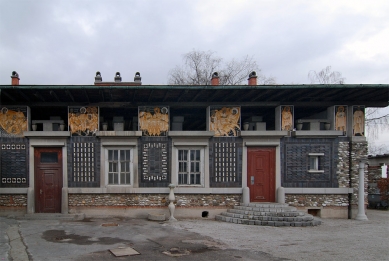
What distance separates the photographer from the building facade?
13.2 meters

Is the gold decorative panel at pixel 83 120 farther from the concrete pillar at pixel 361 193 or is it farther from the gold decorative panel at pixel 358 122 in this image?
the concrete pillar at pixel 361 193

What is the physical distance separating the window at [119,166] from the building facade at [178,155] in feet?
0.13

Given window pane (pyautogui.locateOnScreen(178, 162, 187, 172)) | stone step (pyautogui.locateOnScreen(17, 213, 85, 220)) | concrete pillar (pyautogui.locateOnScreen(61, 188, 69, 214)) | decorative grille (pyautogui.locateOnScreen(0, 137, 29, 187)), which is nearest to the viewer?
stone step (pyautogui.locateOnScreen(17, 213, 85, 220))

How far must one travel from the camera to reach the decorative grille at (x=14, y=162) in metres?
13.1

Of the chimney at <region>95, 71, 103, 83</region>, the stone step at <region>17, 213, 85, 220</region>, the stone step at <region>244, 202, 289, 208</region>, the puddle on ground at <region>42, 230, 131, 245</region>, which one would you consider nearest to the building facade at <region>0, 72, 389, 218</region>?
the stone step at <region>17, 213, 85, 220</region>

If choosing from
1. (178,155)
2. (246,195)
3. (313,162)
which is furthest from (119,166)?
(313,162)

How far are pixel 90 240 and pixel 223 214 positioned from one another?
18.8 feet

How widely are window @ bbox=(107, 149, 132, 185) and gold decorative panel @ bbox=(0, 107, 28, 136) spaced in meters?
3.59

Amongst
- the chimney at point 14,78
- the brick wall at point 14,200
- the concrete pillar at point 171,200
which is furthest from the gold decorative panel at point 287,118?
the chimney at point 14,78

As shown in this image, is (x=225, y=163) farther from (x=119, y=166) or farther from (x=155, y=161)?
(x=119, y=166)

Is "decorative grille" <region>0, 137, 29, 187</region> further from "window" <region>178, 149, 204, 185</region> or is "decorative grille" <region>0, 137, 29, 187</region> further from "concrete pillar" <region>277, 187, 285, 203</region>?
"concrete pillar" <region>277, 187, 285, 203</region>

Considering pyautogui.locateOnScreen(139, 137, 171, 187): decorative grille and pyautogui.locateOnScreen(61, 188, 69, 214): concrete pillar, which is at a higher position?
pyautogui.locateOnScreen(139, 137, 171, 187): decorative grille

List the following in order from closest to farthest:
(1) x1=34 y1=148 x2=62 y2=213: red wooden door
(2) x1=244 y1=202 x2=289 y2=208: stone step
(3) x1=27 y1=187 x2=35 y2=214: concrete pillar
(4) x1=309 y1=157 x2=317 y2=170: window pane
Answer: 1. (2) x1=244 y1=202 x2=289 y2=208: stone step
2. (3) x1=27 y1=187 x2=35 y2=214: concrete pillar
3. (1) x1=34 y1=148 x2=62 y2=213: red wooden door
4. (4) x1=309 y1=157 x2=317 y2=170: window pane

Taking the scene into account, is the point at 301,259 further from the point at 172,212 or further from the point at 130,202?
the point at 130,202
